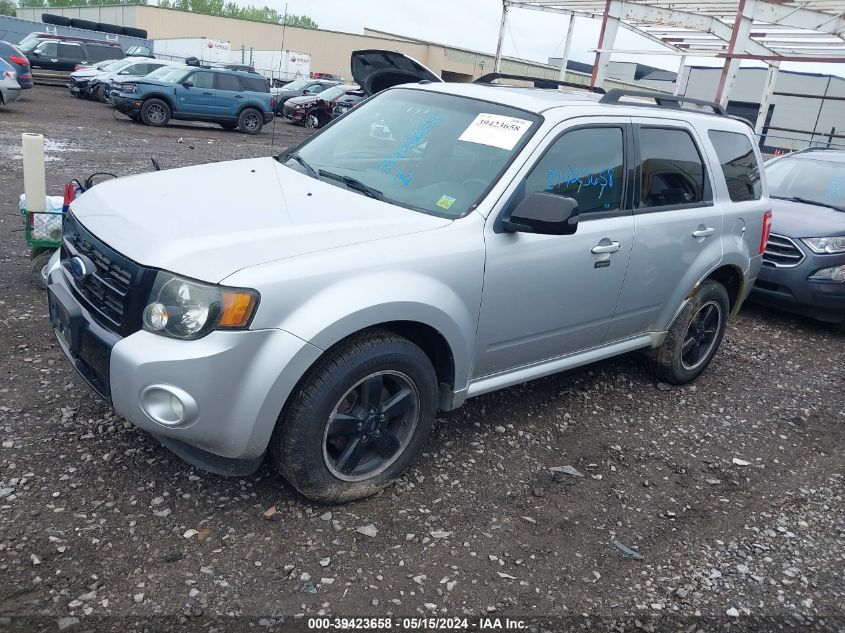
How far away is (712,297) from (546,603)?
290cm

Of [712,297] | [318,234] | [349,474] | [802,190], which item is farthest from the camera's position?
[802,190]

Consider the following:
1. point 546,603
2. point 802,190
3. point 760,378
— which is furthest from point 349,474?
point 802,190

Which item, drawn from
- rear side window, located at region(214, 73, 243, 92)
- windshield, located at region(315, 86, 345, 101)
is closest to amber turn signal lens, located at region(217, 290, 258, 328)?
rear side window, located at region(214, 73, 243, 92)

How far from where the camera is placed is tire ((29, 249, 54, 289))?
5189mm

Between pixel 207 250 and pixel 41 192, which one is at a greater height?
pixel 207 250

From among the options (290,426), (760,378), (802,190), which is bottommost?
(760,378)

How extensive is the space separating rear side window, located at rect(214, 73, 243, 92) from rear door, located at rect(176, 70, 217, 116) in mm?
139

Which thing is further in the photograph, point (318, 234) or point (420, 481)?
point (420, 481)

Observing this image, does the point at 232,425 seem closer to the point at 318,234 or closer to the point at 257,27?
the point at 318,234

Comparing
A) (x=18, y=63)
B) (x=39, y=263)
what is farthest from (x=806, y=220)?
(x=18, y=63)

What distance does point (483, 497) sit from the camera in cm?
344

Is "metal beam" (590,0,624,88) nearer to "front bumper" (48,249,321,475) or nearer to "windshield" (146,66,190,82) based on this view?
"windshield" (146,66,190,82)

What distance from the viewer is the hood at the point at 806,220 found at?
6.67 meters

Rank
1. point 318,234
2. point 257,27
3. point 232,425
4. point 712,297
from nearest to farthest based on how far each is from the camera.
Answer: point 232,425, point 318,234, point 712,297, point 257,27
